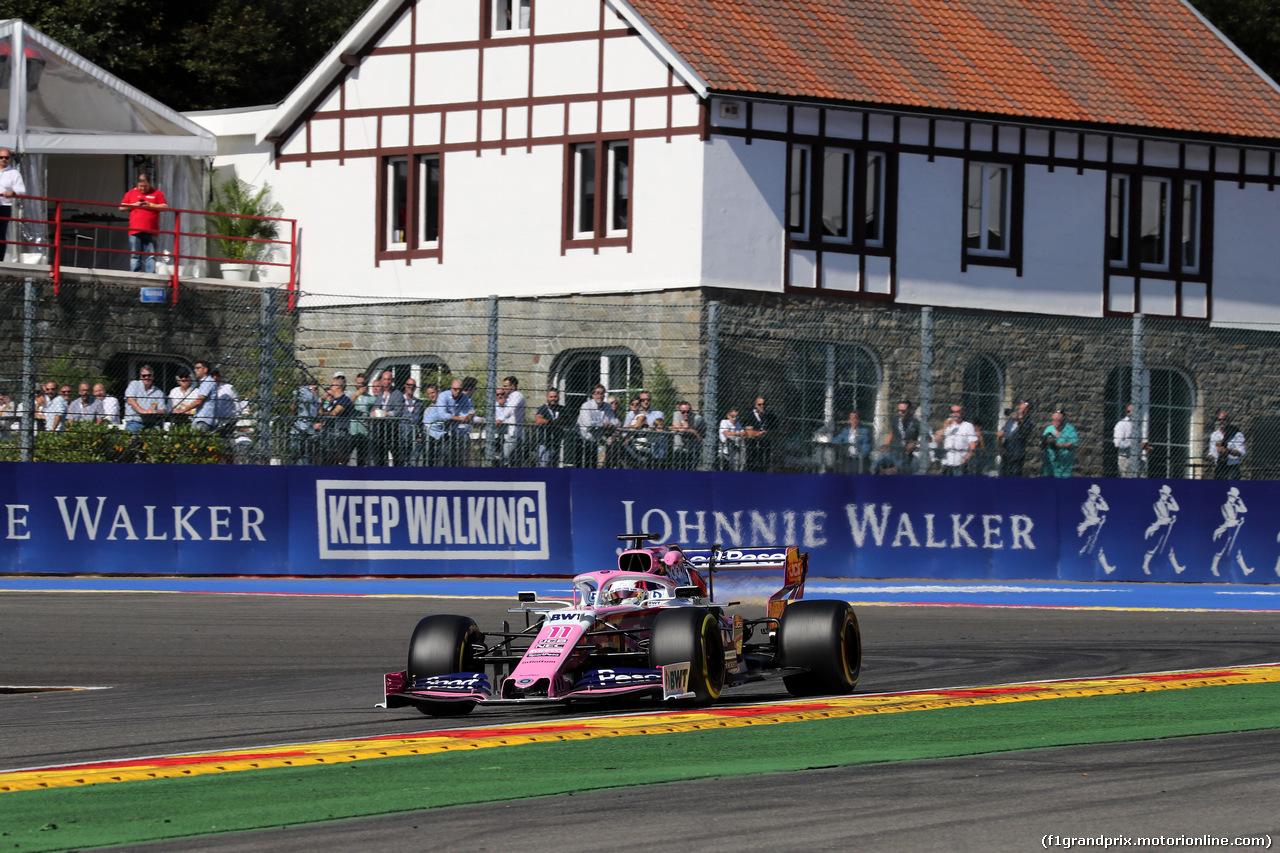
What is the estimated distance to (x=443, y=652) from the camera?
995 centimetres

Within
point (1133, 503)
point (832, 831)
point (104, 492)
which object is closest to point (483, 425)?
point (104, 492)

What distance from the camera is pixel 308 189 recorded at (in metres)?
30.0

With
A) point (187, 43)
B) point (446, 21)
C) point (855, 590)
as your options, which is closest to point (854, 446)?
point (855, 590)

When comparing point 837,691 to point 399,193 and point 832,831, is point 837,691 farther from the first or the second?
point 399,193

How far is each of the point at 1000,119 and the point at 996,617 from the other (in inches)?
524

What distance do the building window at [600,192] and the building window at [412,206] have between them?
2550 millimetres

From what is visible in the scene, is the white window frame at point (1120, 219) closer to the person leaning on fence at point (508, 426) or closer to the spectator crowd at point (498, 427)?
the spectator crowd at point (498, 427)

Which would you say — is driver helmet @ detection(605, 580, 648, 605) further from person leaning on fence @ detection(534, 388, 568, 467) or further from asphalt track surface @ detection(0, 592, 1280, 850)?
person leaning on fence @ detection(534, 388, 568, 467)

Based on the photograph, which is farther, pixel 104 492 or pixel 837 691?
pixel 104 492

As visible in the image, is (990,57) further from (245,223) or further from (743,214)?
(245,223)

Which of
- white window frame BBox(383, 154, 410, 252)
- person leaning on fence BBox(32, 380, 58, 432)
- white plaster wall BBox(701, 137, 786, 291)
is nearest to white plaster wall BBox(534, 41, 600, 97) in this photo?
white plaster wall BBox(701, 137, 786, 291)

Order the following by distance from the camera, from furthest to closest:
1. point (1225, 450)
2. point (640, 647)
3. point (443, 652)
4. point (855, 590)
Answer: point (1225, 450)
point (855, 590)
point (640, 647)
point (443, 652)

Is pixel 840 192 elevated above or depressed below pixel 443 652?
above

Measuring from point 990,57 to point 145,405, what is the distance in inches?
616
